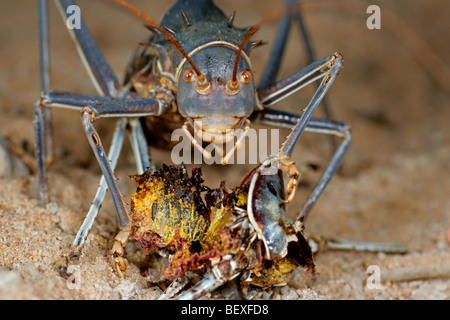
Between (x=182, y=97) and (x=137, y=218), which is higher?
(x=182, y=97)

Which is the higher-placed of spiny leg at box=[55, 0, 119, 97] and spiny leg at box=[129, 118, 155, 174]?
spiny leg at box=[55, 0, 119, 97]

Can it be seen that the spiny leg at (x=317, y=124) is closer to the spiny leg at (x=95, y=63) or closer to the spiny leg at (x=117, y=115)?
the spiny leg at (x=117, y=115)

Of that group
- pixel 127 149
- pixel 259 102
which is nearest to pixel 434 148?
pixel 259 102

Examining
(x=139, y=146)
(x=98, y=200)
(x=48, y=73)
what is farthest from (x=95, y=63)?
(x=98, y=200)

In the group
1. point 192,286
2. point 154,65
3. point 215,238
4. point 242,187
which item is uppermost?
point 154,65

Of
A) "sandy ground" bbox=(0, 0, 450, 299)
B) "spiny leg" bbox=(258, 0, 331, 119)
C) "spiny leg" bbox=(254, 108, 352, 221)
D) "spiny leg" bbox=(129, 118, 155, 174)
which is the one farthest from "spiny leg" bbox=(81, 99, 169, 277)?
"spiny leg" bbox=(258, 0, 331, 119)

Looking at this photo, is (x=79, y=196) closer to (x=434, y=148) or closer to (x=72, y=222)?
(x=72, y=222)

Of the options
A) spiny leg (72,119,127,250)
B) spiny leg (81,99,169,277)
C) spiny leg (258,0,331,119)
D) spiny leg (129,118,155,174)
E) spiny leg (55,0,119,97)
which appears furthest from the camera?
spiny leg (258,0,331,119)

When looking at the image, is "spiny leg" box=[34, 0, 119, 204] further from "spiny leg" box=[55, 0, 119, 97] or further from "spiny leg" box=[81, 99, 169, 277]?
"spiny leg" box=[81, 99, 169, 277]

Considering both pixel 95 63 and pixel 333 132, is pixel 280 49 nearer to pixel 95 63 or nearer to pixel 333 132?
pixel 333 132
